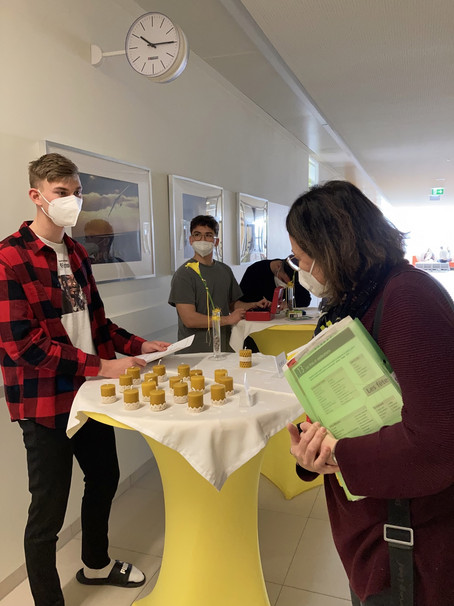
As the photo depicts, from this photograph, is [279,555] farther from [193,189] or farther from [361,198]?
[193,189]

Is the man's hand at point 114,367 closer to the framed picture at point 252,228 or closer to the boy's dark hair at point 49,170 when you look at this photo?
the boy's dark hair at point 49,170

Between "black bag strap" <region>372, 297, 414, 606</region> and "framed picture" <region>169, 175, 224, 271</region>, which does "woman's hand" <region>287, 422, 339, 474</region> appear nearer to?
"black bag strap" <region>372, 297, 414, 606</region>

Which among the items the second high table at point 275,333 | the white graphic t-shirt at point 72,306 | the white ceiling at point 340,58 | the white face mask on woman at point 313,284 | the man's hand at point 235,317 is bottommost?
the second high table at point 275,333

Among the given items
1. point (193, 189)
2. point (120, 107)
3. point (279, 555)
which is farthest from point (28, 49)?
point (279, 555)

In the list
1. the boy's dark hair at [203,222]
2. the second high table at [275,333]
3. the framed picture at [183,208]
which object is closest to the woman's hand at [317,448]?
the second high table at [275,333]

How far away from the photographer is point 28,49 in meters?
2.13

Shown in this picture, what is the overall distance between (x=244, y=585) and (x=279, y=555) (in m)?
0.63

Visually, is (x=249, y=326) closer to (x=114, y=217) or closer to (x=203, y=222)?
(x=203, y=222)

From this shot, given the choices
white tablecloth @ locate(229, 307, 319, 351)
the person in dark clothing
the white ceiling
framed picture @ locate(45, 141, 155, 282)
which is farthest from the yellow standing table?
the white ceiling

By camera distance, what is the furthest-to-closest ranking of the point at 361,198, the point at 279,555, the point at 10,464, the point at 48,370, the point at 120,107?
1. the point at 120,107
2. the point at 279,555
3. the point at 10,464
4. the point at 48,370
5. the point at 361,198

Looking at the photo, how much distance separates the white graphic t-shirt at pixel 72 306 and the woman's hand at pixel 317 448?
1.24 meters

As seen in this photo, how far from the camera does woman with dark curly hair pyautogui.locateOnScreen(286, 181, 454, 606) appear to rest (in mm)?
742

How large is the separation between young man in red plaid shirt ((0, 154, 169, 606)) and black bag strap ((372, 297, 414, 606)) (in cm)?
119

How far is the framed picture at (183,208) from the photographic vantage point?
3.38 metres
